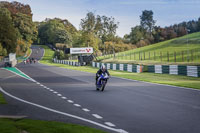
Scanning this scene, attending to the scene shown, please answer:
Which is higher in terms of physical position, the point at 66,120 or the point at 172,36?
the point at 172,36

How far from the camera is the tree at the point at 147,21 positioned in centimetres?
17200

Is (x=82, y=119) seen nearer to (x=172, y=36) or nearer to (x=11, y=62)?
(x=11, y=62)

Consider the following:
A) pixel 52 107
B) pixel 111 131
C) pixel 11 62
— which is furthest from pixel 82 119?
pixel 11 62

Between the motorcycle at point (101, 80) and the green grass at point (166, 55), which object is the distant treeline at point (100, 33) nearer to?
the green grass at point (166, 55)

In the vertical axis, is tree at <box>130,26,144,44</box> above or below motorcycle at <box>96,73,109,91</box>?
above

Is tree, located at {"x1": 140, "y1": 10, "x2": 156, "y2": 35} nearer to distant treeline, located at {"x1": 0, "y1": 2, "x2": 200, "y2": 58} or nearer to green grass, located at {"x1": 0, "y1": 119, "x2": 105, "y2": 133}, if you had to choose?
distant treeline, located at {"x1": 0, "y1": 2, "x2": 200, "y2": 58}

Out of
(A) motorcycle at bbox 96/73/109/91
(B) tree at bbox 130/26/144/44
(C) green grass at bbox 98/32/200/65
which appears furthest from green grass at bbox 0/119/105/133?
(B) tree at bbox 130/26/144/44

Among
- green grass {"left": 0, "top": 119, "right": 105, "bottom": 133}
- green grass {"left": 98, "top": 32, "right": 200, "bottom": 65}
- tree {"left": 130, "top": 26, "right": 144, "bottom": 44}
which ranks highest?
tree {"left": 130, "top": 26, "right": 144, "bottom": 44}

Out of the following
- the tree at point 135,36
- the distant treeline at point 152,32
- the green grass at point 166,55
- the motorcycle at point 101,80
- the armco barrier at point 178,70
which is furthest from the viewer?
the tree at point 135,36

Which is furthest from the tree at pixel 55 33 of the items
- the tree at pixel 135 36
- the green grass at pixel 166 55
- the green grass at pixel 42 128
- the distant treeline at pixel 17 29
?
the green grass at pixel 42 128

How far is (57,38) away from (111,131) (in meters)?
165

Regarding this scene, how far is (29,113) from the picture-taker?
10953 mm

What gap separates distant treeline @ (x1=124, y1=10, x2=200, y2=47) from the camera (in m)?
133

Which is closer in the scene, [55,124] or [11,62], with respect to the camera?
[55,124]
